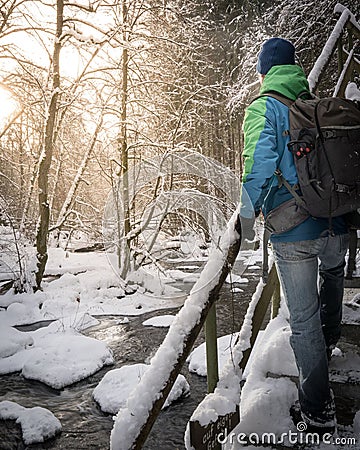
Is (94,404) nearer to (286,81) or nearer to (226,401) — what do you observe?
(226,401)

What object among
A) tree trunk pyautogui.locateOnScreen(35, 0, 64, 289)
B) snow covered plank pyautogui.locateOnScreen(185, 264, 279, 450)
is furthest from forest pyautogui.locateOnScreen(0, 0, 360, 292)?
snow covered plank pyautogui.locateOnScreen(185, 264, 279, 450)

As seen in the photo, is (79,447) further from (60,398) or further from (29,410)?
(60,398)

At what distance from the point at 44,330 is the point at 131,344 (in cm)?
183

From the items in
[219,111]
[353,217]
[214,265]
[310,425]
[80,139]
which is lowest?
[310,425]

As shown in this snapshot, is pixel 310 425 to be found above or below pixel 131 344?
above

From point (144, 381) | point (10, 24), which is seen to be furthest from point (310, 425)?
point (10, 24)

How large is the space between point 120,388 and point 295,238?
3.69 metres

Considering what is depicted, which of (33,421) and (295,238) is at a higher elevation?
(295,238)

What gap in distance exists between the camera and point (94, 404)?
4734 millimetres

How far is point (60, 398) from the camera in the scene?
16.4 feet

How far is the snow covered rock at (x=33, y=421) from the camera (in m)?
4.00

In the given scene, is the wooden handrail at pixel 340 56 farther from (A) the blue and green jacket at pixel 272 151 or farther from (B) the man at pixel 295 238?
(B) the man at pixel 295 238

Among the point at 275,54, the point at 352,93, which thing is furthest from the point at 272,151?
the point at 352,93

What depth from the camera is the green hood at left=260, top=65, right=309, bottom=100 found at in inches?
76.2
